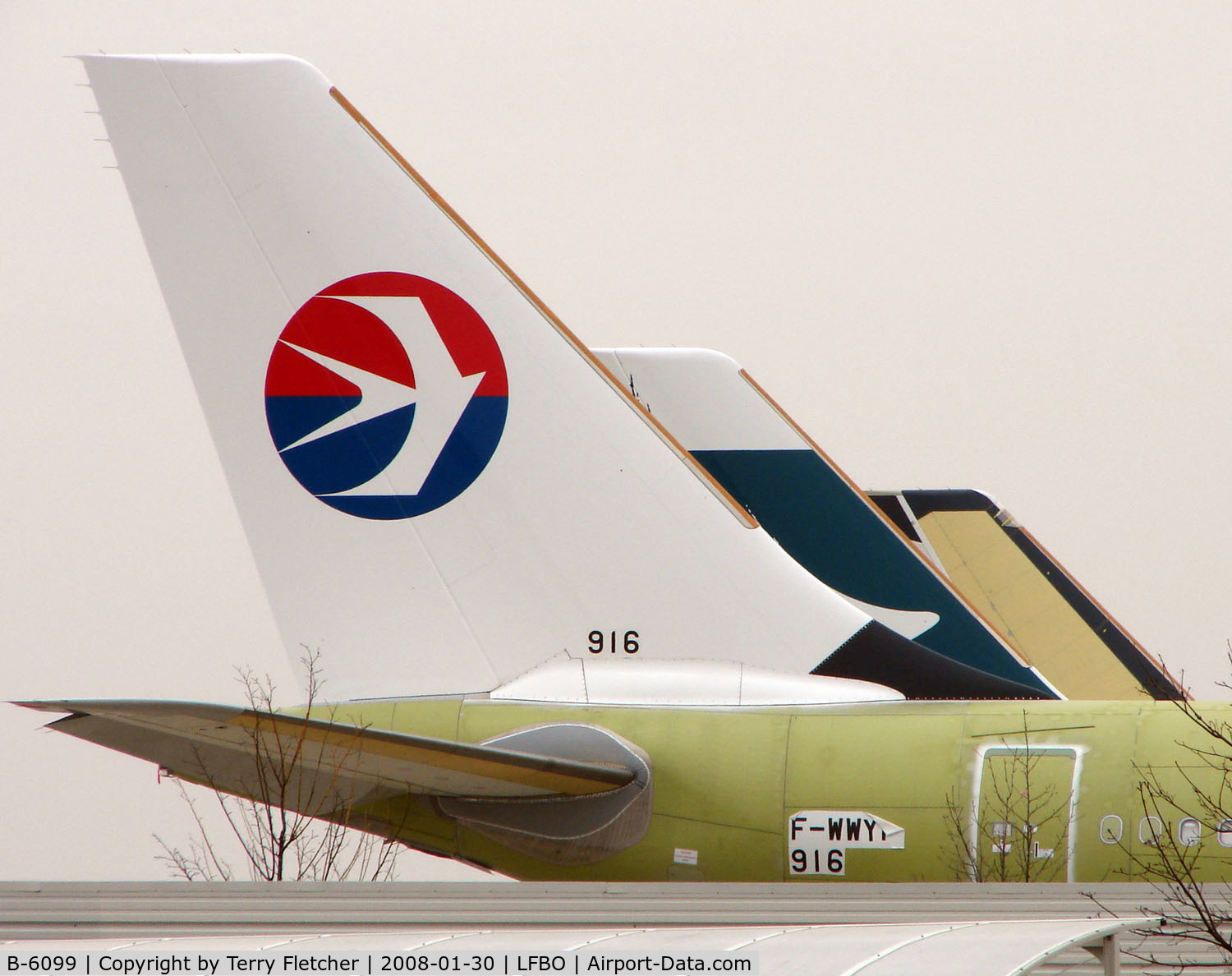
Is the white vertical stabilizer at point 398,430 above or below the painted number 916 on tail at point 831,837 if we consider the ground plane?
above

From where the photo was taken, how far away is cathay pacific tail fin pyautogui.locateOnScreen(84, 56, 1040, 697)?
11.7m

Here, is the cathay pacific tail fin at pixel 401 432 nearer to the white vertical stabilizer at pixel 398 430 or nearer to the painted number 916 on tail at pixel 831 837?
the white vertical stabilizer at pixel 398 430

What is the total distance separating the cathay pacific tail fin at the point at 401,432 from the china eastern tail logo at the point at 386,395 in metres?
0.02

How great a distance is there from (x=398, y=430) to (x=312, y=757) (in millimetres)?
3452

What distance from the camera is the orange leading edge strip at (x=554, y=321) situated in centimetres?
1173

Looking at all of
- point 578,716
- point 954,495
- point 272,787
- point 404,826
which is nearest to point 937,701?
point 578,716

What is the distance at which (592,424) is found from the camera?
39.5 feet

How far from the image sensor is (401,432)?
12453mm

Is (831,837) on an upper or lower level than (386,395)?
lower
